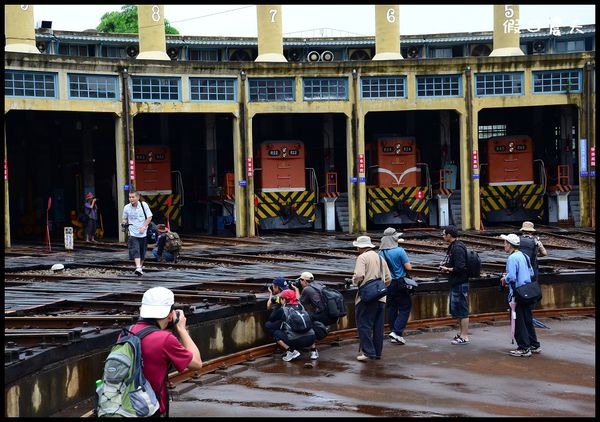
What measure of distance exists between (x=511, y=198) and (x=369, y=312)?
21.9m

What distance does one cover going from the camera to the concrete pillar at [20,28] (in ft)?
93.3

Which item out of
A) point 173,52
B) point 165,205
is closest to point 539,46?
point 173,52

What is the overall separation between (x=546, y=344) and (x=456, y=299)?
1.38m

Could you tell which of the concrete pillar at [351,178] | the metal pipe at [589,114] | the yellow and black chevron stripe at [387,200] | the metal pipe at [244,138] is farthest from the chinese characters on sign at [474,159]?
the metal pipe at [244,138]

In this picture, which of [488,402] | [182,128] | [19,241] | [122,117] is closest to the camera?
[488,402]

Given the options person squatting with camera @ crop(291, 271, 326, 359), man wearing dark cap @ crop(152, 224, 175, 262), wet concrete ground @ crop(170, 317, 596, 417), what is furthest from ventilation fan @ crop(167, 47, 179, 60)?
person squatting with camera @ crop(291, 271, 326, 359)

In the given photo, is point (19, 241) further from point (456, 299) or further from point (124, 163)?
point (456, 299)

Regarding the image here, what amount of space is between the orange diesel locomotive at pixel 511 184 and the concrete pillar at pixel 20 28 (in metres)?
15.8

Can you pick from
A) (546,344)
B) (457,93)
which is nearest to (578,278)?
(546,344)

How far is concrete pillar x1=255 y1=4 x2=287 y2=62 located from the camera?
30859mm

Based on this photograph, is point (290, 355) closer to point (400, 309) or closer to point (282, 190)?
point (400, 309)

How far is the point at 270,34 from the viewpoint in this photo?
31.1 meters

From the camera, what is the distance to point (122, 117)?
27.6m

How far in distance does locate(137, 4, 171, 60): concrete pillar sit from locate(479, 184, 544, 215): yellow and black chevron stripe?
12.0m
